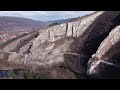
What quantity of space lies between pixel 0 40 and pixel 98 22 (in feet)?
42.1

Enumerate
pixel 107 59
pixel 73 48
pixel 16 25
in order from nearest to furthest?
1. pixel 107 59
2. pixel 73 48
3. pixel 16 25

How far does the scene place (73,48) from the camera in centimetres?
3172

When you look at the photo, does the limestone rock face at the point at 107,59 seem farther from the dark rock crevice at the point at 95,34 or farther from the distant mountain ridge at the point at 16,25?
the distant mountain ridge at the point at 16,25

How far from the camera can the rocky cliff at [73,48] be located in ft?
82.5

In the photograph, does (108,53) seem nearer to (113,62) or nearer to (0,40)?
(113,62)

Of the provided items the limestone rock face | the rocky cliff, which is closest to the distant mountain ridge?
the rocky cliff

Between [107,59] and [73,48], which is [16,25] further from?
[107,59]

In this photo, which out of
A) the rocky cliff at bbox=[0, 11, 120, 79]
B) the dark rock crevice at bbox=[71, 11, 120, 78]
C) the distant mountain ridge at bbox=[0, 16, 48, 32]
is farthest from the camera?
the distant mountain ridge at bbox=[0, 16, 48, 32]

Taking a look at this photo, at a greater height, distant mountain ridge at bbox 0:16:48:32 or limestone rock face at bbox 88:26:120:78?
limestone rock face at bbox 88:26:120:78

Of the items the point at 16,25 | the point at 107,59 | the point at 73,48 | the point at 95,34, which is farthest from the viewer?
the point at 16,25

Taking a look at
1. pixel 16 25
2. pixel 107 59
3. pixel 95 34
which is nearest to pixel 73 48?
pixel 95 34

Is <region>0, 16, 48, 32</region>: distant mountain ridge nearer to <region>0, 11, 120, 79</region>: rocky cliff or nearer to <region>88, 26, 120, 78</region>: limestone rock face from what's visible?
<region>0, 11, 120, 79</region>: rocky cliff

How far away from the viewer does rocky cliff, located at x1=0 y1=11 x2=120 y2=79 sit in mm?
25141
